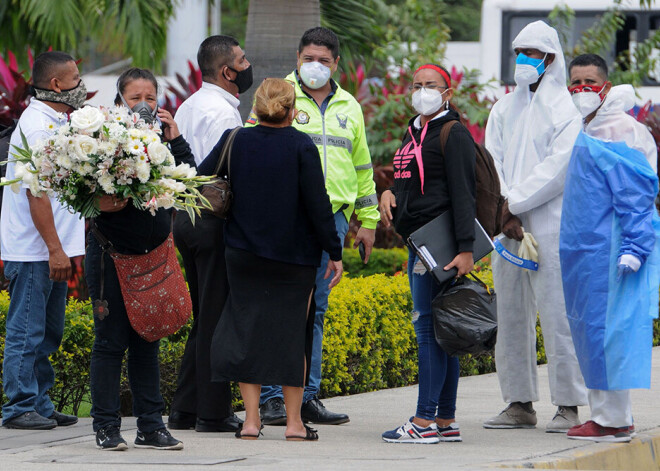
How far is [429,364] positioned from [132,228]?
1.58 metres

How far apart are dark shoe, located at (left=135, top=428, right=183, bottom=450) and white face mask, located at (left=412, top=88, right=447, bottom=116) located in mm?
2013

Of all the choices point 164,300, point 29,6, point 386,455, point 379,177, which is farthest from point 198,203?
point 29,6

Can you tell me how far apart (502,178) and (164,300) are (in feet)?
6.78

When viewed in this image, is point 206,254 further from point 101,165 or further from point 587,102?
point 587,102

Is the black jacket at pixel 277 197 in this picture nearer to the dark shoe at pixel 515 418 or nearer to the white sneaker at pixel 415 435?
the white sneaker at pixel 415 435

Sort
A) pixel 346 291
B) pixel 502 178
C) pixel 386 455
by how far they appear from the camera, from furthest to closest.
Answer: pixel 346 291 < pixel 502 178 < pixel 386 455

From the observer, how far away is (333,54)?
6.59m

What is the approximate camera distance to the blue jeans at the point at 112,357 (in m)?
5.49

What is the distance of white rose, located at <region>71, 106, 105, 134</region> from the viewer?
5.16 meters

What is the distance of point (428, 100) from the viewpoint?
5.98 m

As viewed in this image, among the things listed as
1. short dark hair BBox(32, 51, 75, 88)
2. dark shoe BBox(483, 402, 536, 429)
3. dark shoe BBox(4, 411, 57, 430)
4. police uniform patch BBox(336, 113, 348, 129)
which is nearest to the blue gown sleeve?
dark shoe BBox(483, 402, 536, 429)

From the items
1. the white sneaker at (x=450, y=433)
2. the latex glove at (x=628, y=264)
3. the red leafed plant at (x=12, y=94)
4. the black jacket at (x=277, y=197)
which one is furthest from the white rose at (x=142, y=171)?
the red leafed plant at (x=12, y=94)

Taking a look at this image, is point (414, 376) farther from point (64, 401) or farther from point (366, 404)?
point (64, 401)

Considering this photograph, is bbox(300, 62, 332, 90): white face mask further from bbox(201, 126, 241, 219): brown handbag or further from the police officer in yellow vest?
bbox(201, 126, 241, 219): brown handbag
